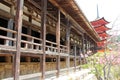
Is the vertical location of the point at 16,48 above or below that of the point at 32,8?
below

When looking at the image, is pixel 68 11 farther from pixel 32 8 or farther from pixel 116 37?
pixel 116 37

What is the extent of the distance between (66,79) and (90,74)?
25.2 ft

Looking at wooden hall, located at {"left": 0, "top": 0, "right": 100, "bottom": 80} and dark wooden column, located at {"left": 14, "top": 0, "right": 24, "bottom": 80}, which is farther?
wooden hall, located at {"left": 0, "top": 0, "right": 100, "bottom": 80}

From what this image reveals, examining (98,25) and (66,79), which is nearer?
(66,79)

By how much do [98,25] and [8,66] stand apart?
42527mm

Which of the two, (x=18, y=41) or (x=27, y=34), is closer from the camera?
(x=18, y=41)

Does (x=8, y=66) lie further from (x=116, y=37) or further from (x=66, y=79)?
(x=116, y=37)

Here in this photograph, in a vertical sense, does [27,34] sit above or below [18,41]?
above

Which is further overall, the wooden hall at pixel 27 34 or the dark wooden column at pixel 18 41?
the wooden hall at pixel 27 34

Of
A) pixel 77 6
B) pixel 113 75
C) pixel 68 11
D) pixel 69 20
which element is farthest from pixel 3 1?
pixel 113 75

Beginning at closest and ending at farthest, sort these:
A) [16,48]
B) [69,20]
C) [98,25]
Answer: [16,48], [69,20], [98,25]

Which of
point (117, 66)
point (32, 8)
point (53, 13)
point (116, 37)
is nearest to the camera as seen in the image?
point (32, 8)

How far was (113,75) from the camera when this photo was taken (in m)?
19.5

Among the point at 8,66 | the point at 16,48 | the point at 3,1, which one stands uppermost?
the point at 3,1
